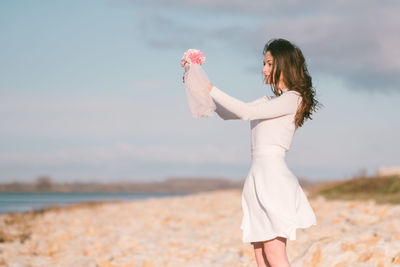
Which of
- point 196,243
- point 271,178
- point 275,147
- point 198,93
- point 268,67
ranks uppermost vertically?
point 268,67

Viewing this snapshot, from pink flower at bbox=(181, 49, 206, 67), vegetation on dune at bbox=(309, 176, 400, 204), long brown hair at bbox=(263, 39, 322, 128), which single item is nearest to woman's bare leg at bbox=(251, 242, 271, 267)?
long brown hair at bbox=(263, 39, 322, 128)

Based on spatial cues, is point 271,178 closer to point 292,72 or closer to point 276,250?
point 276,250

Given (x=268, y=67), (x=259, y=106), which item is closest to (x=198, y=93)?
(x=259, y=106)

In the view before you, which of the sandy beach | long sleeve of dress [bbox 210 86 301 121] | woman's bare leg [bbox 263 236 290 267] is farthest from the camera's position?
the sandy beach

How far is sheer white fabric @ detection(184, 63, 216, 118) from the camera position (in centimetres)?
309

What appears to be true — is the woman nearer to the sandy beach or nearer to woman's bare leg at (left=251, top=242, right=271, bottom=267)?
woman's bare leg at (left=251, top=242, right=271, bottom=267)

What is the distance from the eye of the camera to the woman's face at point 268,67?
133 inches

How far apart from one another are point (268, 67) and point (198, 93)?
0.61 m

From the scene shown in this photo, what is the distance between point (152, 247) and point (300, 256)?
233cm

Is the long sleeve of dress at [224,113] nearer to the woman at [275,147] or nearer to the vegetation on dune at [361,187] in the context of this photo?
the woman at [275,147]

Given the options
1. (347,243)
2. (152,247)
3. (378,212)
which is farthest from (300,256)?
(378,212)

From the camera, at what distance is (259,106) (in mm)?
3137

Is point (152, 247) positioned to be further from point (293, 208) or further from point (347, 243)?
point (293, 208)

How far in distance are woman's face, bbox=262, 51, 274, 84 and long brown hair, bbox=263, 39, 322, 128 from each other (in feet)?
0.07
